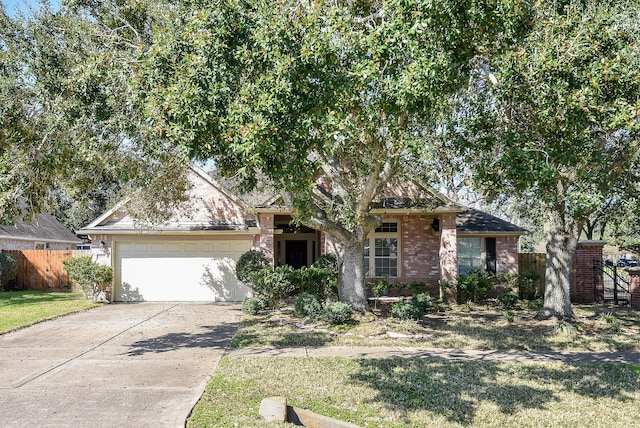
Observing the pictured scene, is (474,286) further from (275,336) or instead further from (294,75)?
(294,75)

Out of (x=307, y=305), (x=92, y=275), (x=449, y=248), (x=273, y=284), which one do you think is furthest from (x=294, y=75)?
(x=92, y=275)

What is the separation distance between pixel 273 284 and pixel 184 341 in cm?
424

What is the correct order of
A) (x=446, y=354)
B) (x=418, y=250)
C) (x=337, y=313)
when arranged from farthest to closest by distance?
(x=418, y=250), (x=337, y=313), (x=446, y=354)

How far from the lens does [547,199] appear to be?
27.9 feet

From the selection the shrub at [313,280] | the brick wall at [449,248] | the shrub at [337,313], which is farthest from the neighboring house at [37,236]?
the brick wall at [449,248]

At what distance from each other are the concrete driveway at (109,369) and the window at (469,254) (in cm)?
922

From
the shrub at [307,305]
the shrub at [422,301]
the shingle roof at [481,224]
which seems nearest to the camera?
the shrub at [307,305]

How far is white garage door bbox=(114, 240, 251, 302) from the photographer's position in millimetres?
18172

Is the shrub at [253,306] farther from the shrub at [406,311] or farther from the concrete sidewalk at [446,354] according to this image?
the concrete sidewalk at [446,354]

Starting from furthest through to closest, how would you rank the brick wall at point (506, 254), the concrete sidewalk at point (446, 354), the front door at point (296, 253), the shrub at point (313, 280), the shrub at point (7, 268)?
the shrub at point (7, 268) < the front door at point (296, 253) < the brick wall at point (506, 254) < the shrub at point (313, 280) < the concrete sidewalk at point (446, 354)

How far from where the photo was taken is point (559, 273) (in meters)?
13.2

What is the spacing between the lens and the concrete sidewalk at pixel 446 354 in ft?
30.4

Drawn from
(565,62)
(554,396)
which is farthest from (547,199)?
(554,396)

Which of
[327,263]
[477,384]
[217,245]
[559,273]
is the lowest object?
[477,384]
